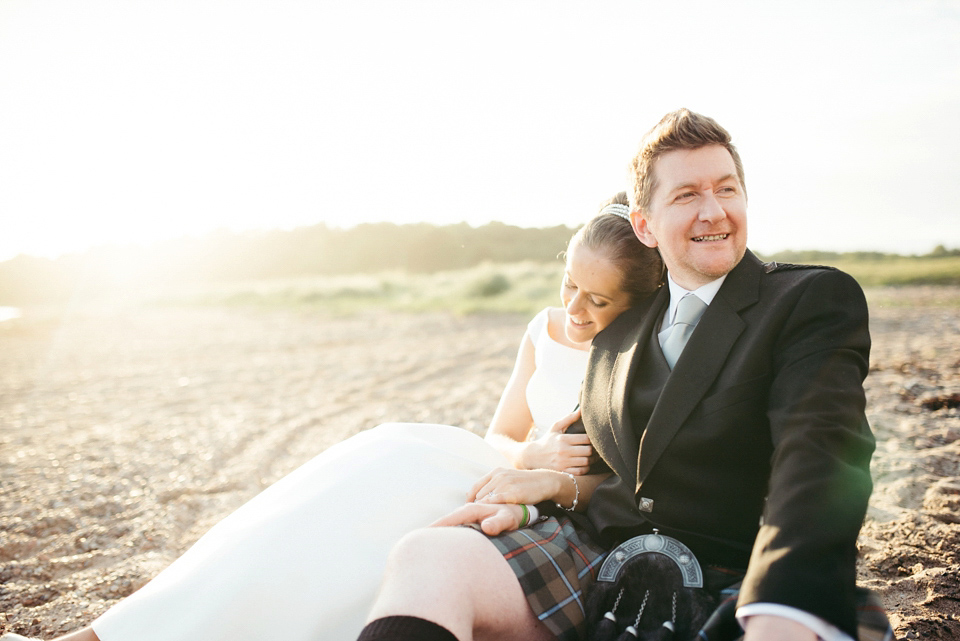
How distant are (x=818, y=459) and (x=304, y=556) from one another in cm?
142

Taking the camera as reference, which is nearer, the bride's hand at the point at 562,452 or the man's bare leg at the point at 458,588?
the man's bare leg at the point at 458,588

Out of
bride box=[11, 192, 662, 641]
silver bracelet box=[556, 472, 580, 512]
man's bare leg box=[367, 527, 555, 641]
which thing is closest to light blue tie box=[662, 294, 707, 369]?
bride box=[11, 192, 662, 641]

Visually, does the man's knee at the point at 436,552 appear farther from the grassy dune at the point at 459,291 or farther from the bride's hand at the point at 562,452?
the grassy dune at the point at 459,291

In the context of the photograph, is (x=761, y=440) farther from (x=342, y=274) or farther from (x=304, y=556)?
(x=342, y=274)

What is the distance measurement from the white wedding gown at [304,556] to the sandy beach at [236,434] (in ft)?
5.10

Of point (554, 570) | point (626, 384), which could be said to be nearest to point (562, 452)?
point (626, 384)

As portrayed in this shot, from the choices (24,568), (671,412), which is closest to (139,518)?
(24,568)

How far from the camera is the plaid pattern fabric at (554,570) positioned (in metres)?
1.77

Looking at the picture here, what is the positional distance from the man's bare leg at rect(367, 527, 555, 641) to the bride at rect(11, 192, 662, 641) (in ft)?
0.96

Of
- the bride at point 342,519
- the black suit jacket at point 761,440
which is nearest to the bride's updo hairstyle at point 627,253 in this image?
the bride at point 342,519

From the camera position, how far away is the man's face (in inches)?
80.4

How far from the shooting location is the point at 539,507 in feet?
7.30

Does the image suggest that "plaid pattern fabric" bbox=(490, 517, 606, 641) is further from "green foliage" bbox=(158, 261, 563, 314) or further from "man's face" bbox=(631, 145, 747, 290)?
"green foliage" bbox=(158, 261, 563, 314)

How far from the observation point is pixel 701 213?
6.75ft
